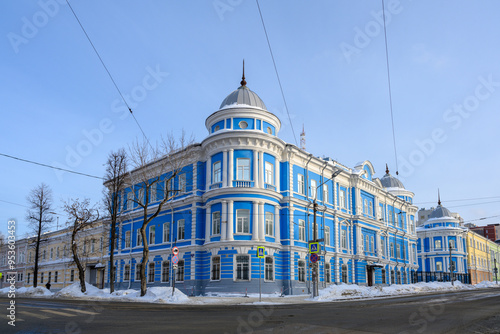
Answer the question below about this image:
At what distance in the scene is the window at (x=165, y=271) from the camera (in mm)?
36156

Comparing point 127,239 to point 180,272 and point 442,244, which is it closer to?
point 180,272

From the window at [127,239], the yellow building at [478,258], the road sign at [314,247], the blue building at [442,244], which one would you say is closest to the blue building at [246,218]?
the window at [127,239]

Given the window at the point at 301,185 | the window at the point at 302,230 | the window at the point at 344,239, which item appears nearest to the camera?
the window at the point at 302,230

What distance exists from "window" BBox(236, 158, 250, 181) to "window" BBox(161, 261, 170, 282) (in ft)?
33.7

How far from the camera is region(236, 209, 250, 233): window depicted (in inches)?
1251

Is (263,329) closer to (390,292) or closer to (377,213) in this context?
(390,292)

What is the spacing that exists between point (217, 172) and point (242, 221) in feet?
14.6

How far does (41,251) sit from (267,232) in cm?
4309

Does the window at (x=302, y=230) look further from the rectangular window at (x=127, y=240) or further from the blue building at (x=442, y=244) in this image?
the blue building at (x=442, y=244)

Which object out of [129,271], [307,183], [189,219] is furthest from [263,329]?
[129,271]

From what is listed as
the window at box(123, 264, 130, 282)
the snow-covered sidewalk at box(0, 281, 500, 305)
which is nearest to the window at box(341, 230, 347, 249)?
the snow-covered sidewalk at box(0, 281, 500, 305)

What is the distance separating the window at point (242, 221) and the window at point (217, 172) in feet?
10.1

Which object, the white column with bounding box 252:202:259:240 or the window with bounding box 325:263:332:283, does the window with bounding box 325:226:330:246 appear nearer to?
the window with bounding box 325:263:332:283

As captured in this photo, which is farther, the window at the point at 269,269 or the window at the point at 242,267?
the window at the point at 269,269
